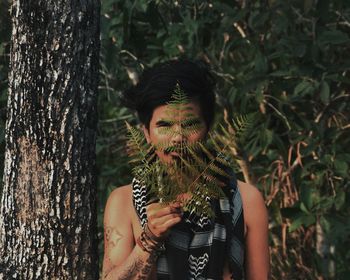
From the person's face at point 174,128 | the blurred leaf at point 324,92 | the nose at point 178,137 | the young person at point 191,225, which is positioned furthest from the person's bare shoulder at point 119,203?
the blurred leaf at point 324,92

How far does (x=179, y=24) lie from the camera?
5055mm

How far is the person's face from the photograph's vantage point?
254cm

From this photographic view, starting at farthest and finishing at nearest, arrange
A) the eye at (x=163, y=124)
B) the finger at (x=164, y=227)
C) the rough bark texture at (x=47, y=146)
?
the eye at (x=163, y=124) → the rough bark texture at (x=47, y=146) → the finger at (x=164, y=227)

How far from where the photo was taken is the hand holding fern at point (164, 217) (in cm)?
242

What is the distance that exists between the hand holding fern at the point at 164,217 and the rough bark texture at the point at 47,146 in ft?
0.74

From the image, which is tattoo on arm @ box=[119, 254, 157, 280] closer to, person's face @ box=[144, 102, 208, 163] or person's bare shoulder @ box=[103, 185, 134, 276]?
person's bare shoulder @ box=[103, 185, 134, 276]

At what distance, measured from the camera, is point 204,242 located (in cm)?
291

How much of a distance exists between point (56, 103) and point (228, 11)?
254cm

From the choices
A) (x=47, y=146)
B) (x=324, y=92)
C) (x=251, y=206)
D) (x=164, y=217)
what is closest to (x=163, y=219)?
(x=164, y=217)

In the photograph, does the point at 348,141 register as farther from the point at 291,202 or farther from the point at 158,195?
the point at 158,195

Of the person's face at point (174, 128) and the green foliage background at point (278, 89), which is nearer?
the person's face at point (174, 128)

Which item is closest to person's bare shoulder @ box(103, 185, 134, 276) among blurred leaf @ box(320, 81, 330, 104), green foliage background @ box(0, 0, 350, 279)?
green foliage background @ box(0, 0, 350, 279)

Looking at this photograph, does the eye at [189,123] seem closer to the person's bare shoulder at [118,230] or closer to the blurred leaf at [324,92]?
the person's bare shoulder at [118,230]

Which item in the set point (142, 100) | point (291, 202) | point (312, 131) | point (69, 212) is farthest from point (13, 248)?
point (291, 202)
